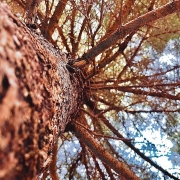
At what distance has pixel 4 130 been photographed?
32 centimetres

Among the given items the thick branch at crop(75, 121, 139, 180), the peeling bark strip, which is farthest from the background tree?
the peeling bark strip

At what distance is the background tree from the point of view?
1.41 meters

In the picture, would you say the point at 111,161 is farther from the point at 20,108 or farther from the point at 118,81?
the point at 20,108

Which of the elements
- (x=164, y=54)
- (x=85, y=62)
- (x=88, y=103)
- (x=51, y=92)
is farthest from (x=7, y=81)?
(x=164, y=54)

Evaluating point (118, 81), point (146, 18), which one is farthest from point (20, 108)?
point (118, 81)

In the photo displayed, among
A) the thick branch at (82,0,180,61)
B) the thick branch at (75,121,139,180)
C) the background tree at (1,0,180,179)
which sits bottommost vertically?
the thick branch at (75,121,139,180)

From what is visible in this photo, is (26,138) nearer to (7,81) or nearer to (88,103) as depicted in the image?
(7,81)

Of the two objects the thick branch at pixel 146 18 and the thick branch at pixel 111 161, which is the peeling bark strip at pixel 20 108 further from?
the thick branch at pixel 111 161

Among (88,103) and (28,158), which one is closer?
(28,158)

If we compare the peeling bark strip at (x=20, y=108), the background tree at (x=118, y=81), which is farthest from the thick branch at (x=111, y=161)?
the peeling bark strip at (x=20, y=108)

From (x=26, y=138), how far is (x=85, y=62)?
0.73 m

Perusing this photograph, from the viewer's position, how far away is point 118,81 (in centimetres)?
164

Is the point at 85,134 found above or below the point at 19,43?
above

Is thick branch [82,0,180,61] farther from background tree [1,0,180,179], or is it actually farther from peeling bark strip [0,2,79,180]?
peeling bark strip [0,2,79,180]
